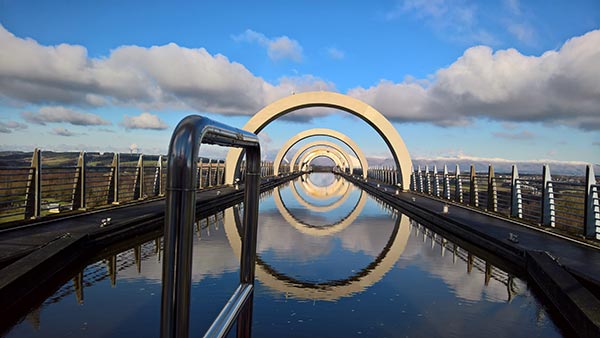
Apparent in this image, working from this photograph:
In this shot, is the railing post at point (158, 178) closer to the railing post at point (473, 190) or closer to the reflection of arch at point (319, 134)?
the railing post at point (473, 190)

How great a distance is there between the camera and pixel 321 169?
106 m

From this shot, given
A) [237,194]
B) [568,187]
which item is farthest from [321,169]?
[568,187]

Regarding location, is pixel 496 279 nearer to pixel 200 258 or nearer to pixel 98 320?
pixel 200 258

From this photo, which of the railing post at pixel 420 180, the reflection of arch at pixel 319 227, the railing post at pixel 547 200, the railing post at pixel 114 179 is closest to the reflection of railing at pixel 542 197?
the railing post at pixel 547 200

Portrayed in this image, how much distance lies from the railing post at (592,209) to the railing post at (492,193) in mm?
4759

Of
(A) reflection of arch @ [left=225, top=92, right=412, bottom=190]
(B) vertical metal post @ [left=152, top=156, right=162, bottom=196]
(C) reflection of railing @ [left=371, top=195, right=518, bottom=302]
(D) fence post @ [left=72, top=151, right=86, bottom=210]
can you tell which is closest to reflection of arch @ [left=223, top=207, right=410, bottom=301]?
(C) reflection of railing @ [left=371, top=195, right=518, bottom=302]

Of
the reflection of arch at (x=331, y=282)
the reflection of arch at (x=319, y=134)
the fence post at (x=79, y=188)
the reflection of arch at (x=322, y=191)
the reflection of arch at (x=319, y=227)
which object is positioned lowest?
the reflection of arch at (x=322, y=191)

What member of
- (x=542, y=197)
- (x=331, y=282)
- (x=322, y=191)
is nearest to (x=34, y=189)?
(x=331, y=282)

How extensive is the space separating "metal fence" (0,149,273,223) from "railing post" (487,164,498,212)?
950 cm

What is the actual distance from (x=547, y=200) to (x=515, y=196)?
67.8 inches

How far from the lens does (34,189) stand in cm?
796

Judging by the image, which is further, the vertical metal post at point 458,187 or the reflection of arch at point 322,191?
the reflection of arch at point 322,191

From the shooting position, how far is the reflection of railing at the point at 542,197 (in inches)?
290

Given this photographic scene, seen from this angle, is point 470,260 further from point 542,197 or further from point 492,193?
point 492,193
